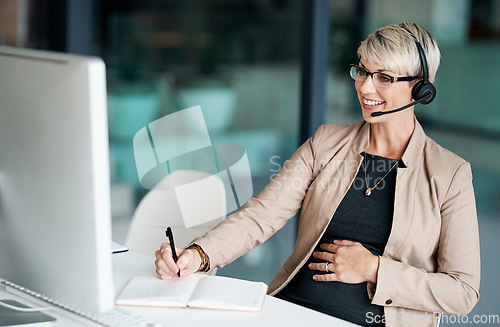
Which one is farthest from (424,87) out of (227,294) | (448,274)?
(227,294)

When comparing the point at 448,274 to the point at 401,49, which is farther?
the point at 401,49

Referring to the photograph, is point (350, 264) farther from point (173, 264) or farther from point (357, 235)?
point (173, 264)

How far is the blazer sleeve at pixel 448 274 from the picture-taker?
1659 millimetres

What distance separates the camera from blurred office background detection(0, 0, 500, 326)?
2.50 metres

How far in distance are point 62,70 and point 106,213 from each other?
260 mm

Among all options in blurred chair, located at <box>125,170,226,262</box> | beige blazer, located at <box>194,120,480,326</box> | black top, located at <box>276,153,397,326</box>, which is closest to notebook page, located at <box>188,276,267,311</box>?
beige blazer, located at <box>194,120,480,326</box>

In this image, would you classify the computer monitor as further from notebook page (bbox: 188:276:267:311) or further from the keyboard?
notebook page (bbox: 188:276:267:311)

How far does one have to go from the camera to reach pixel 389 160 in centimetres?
193

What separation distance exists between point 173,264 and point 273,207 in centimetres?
53

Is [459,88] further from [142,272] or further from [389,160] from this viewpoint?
[142,272]

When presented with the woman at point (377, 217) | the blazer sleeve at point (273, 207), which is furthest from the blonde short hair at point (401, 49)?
the blazer sleeve at point (273, 207)

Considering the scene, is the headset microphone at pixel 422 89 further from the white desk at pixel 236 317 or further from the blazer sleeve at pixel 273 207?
the white desk at pixel 236 317

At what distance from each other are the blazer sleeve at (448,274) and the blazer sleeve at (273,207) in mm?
425

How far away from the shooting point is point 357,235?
187 cm
